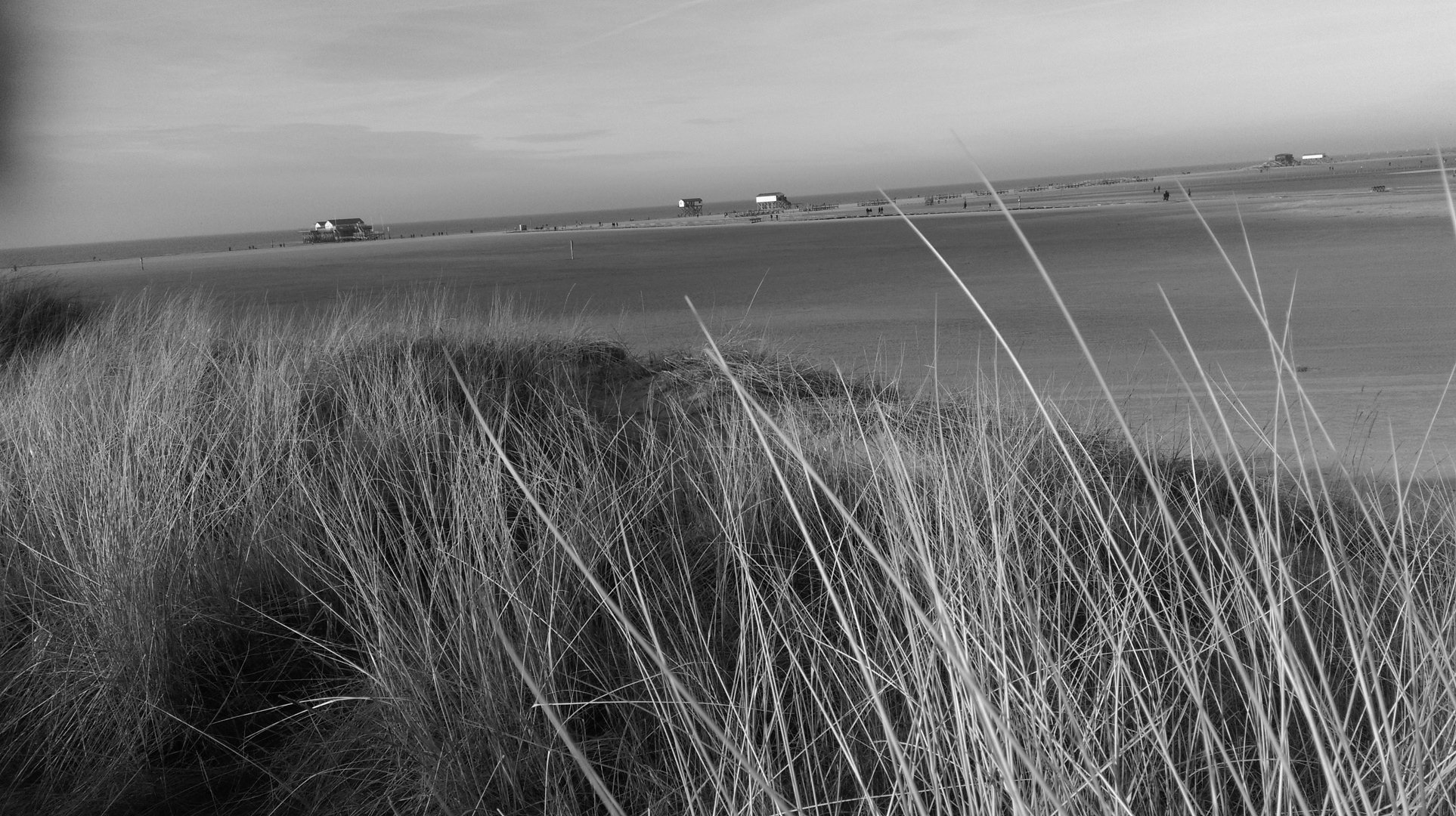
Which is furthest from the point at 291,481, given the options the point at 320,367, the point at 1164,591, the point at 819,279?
the point at 819,279

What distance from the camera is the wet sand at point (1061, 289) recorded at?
6.21 m

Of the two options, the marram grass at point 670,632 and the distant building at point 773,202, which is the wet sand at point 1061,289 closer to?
the marram grass at point 670,632

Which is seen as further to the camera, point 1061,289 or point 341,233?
Answer: point 341,233

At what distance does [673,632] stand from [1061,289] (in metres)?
11.3

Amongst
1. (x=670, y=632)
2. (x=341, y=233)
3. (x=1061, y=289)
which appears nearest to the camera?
(x=670, y=632)

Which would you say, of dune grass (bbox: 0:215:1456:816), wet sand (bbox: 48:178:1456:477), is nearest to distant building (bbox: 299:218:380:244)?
wet sand (bbox: 48:178:1456:477)

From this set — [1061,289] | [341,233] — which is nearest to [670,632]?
[1061,289]

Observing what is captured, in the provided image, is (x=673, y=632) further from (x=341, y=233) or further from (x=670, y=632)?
(x=341, y=233)

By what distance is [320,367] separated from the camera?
193 inches

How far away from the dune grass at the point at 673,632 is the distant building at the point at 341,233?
4840 cm

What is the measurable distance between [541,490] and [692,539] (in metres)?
0.47

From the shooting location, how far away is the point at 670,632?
1.85 meters

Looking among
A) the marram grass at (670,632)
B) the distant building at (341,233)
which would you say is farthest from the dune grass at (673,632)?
the distant building at (341,233)

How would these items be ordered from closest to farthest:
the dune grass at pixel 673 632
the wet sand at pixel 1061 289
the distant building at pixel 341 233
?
the dune grass at pixel 673 632 → the wet sand at pixel 1061 289 → the distant building at pixel 341 233
